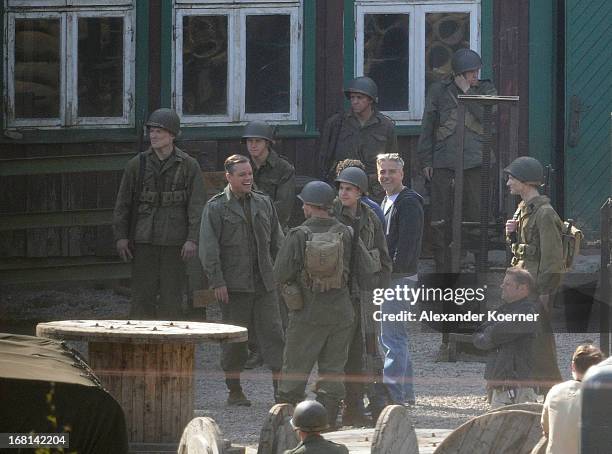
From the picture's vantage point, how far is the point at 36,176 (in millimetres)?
16891

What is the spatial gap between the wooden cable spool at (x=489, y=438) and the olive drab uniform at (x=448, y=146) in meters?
6.55

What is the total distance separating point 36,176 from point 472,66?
4488 mm

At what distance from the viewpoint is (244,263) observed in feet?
42.6

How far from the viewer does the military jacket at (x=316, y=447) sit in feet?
27.2

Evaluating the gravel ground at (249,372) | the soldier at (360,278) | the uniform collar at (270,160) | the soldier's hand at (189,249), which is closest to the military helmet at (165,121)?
the uniform collar at (270,160)

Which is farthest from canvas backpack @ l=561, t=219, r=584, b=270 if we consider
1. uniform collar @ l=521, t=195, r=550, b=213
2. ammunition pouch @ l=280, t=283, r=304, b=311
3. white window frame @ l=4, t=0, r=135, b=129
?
white window frame @ l=4, t=0, r=135, b=129

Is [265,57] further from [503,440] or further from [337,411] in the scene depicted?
[503,440]

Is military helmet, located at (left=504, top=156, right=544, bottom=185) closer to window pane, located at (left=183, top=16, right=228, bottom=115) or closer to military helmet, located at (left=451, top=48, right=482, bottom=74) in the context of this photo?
military helmet, located at (left=451, top=48, right=482, bottom=74)

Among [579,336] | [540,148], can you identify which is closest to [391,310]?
[579,336]

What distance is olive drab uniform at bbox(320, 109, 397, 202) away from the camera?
15.1m

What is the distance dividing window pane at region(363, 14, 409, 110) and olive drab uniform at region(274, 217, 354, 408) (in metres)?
5.44

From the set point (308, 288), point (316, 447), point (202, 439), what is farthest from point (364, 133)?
point (316, 447)

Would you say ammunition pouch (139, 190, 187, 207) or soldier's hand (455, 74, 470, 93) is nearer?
ammunition pouch (139, 190, 187, 207)

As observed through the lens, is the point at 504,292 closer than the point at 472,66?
Yes
